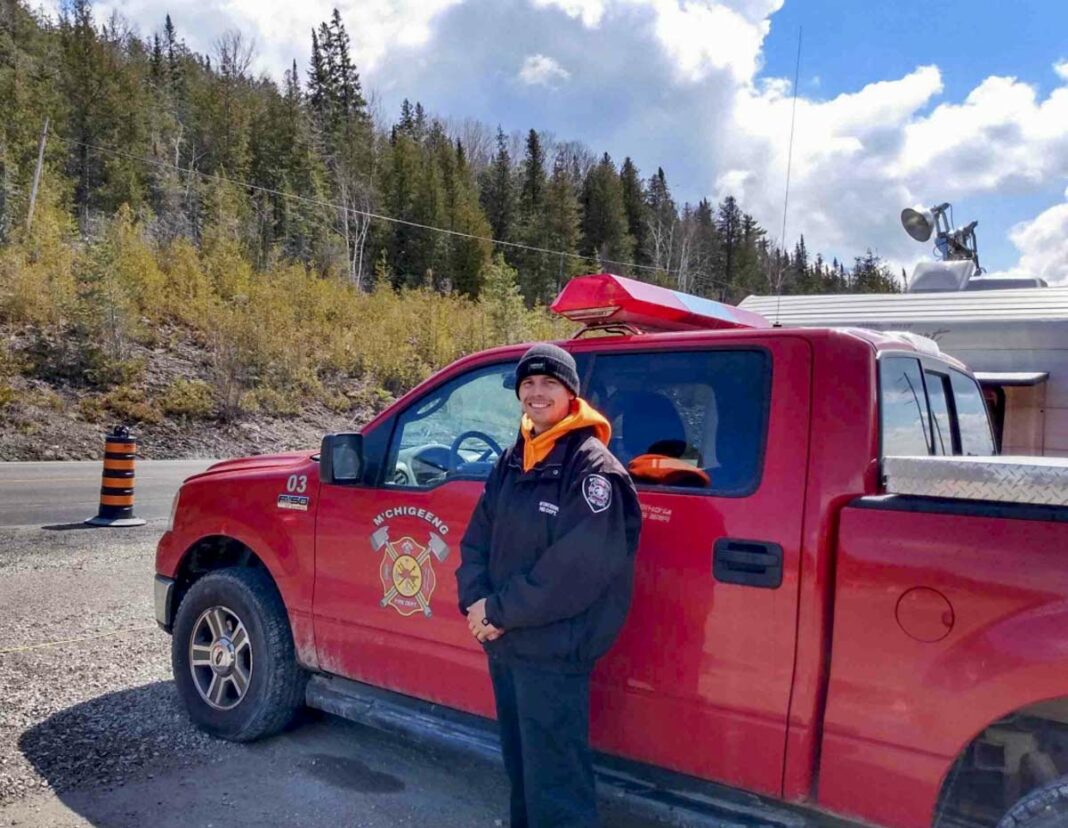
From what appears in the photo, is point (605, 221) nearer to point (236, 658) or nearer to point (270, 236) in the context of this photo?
point (270, 236)

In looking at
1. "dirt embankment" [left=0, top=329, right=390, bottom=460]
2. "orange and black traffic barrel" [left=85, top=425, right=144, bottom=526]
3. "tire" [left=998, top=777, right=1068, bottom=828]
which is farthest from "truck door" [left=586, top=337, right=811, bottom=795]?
"dirt embankment" [left=0, top=329, right=390, bottom=460]

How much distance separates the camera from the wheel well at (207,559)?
174 inches

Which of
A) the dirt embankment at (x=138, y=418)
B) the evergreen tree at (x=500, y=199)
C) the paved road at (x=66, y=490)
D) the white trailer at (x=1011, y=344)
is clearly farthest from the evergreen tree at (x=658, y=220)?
the white trailer at (x=1011, y=344)

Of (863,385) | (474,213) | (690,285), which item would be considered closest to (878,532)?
(863,385)

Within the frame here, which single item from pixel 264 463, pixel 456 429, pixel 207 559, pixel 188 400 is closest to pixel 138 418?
pixel 188 400

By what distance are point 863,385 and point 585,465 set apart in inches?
35.0

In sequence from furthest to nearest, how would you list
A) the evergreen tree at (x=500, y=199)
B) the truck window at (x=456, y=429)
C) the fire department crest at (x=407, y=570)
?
the evergreen tree at (x=500, y=199), the truck window at (x=456, y=429), the fire department crest at (x=407, y=570)

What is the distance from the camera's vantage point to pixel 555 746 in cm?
268

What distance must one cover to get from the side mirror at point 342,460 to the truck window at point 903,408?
2146 millimetres

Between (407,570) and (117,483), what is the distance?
7.49m

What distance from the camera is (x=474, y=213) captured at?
68250mm

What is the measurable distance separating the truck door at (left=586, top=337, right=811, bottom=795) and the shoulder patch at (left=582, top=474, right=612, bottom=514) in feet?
1.03

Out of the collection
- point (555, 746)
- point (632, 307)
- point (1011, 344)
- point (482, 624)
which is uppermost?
point (1011, 344)

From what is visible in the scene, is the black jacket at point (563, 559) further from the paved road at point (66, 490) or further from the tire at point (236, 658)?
the paved road at point (66, 490)
